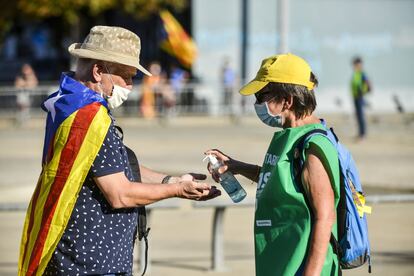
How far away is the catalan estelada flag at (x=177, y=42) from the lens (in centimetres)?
2859

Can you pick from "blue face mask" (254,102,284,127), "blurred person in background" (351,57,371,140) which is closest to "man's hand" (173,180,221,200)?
"blue face mask" (254,102,284,127)

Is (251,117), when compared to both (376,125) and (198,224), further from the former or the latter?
(198,224)

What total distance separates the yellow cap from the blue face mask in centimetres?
8

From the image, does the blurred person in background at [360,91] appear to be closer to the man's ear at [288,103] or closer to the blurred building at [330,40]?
the blurred building at [330,40]

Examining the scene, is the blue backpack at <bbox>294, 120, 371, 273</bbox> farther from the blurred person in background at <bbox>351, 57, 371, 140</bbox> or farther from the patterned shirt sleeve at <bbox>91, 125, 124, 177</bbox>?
the blurred person in background at <bbox>351, 57, 371, 140</bbox>

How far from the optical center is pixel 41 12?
92.1 ft

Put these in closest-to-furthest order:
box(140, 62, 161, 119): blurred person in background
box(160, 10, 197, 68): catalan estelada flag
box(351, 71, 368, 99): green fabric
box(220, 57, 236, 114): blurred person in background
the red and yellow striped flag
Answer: the red and yellow striped flag → box(351, 71, 368, 99): green fabric → box(140, 62, 161, 119): blurred person in background → box(220, 57, 236, 114): blurred person in background → box(160, 10, 197, 68): catalan estelada flag

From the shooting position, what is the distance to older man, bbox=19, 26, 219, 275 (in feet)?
13.1

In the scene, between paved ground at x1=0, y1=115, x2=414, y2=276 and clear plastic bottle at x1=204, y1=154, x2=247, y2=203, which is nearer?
clear plastic bottle at x1=204, y1=154, x2=247, y2=203

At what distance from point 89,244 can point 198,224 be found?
6577 mm

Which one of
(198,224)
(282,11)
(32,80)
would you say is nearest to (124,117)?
(32,80)

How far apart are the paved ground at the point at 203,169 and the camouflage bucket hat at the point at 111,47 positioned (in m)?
4.36

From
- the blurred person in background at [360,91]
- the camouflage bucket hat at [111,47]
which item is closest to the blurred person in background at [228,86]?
the blurred person in background at [360,91]

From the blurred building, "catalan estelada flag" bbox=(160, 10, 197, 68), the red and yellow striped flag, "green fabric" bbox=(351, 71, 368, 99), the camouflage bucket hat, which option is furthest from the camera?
the blurred building
